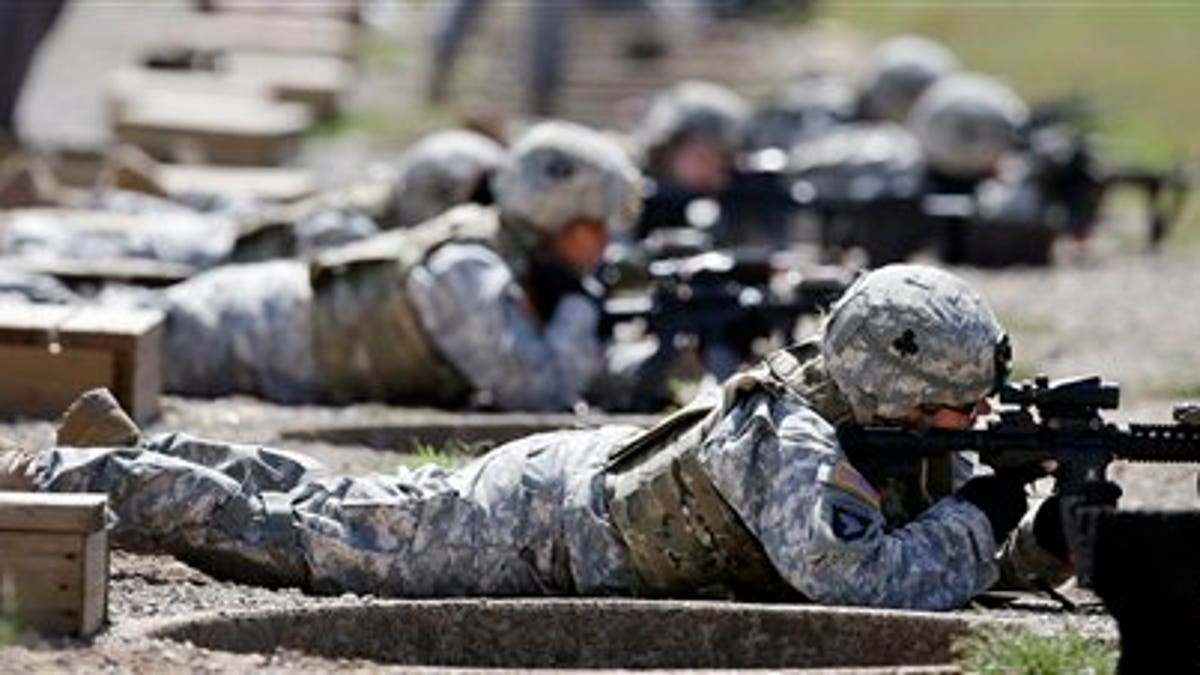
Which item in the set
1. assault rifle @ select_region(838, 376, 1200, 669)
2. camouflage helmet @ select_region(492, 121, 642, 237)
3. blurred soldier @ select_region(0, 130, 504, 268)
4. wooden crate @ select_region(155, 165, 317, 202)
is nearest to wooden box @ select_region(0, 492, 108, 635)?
assault rifle @ select_region(838, 376, 1200, 669)

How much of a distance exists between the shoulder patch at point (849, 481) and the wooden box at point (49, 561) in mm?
1574

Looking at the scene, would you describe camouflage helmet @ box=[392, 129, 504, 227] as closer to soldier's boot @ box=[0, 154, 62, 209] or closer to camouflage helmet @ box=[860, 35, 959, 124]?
soldier's boot @ box=[0, 154, 62, 209]

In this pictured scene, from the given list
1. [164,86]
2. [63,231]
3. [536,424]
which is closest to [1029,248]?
[164,86]

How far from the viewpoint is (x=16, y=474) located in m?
10.1

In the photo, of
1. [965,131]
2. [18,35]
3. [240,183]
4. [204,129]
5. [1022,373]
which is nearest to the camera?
[1022,373]

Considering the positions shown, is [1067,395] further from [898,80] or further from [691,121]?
[898,80]

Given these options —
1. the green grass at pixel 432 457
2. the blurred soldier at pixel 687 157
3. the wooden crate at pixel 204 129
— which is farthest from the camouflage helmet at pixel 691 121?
the green grass at pixel 432 457

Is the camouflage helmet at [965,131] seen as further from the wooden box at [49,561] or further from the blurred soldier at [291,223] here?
the wooden box at [49,561]

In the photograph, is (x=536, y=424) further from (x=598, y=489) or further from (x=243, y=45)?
(x=243, y=45)

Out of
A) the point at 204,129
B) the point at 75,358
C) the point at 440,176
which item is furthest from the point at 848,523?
the point at 204,129

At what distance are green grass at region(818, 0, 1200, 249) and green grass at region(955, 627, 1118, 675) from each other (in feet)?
81.2

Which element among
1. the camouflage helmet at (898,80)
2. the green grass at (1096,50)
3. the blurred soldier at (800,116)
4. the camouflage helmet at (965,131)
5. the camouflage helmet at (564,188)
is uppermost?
the camouflage helmet at (564,188)

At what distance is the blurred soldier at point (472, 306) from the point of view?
15.0 metres

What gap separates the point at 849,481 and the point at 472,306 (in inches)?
218
